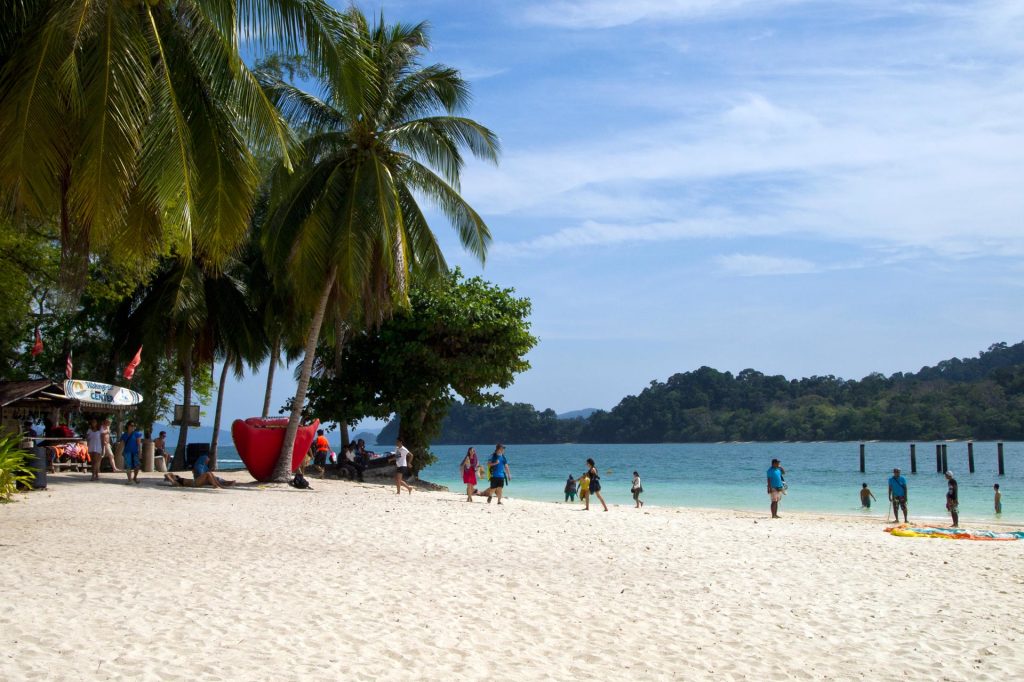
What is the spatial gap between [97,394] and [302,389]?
214 inches

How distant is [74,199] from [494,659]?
7.18m

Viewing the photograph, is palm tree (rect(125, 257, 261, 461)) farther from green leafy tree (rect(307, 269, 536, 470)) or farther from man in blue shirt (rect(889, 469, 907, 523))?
man in blue shirt (rect(889, 469, 907, 523))

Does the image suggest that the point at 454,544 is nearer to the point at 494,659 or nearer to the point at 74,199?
the point at 494,659

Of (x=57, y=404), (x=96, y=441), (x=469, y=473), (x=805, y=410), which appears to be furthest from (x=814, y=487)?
(x=805, y=410)

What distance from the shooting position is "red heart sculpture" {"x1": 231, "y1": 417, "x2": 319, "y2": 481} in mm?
22078

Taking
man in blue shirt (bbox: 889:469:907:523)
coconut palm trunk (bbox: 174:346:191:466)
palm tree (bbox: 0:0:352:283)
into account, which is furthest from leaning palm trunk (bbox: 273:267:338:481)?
man in blue shirt (bbox: 889:469:907:523)

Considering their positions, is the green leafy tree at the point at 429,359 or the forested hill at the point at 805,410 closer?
the green leafy tree at the point at 429,359

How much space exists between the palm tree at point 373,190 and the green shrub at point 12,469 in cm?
619

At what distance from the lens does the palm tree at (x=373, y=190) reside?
19969mm

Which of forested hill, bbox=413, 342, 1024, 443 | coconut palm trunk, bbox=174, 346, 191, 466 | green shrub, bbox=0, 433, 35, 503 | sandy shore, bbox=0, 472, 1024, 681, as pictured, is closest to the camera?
sandy shore, bbox=0, 472, 1024, 681

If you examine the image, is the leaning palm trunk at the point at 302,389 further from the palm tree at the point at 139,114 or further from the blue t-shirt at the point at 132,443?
the palm tree at the point at 139,114

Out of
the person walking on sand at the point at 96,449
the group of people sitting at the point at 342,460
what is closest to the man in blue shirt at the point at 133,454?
the person walking on sand at the point at 96,449

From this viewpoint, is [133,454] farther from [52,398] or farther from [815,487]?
[815,487]

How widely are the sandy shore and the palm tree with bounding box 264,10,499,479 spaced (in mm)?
7048
